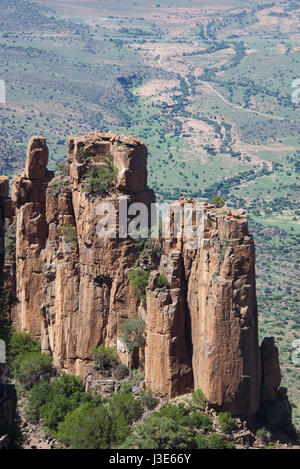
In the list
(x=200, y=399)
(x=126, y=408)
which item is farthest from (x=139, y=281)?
(x=200, y=399)

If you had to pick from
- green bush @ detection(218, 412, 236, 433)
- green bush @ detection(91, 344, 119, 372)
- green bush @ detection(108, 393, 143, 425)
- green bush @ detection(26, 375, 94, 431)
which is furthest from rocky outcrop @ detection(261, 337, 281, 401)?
green bush @ detection(26, 375, 94, 431)

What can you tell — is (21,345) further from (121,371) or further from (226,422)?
(226,422)

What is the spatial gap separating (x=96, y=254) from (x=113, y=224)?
7.52 ft

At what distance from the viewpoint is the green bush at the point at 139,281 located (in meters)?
58.3

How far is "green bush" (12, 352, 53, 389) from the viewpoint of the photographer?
6203 cm

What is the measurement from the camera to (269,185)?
197 metres

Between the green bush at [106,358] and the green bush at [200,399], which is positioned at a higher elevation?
the green bush at [106,358]

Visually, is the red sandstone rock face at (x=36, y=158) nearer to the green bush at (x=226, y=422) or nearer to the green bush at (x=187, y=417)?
the green bush at (x=187, y=417)

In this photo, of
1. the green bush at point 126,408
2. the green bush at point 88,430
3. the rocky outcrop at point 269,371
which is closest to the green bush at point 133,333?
the green bush at point 126,408

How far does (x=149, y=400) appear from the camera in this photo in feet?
182

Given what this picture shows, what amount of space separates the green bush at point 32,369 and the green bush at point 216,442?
45.5 feet

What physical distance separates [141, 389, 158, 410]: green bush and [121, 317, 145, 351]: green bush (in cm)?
356

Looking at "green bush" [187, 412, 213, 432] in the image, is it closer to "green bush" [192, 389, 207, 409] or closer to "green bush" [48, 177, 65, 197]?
"green bush" [192, 389, 207, 409]

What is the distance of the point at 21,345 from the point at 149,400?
12570 mm
